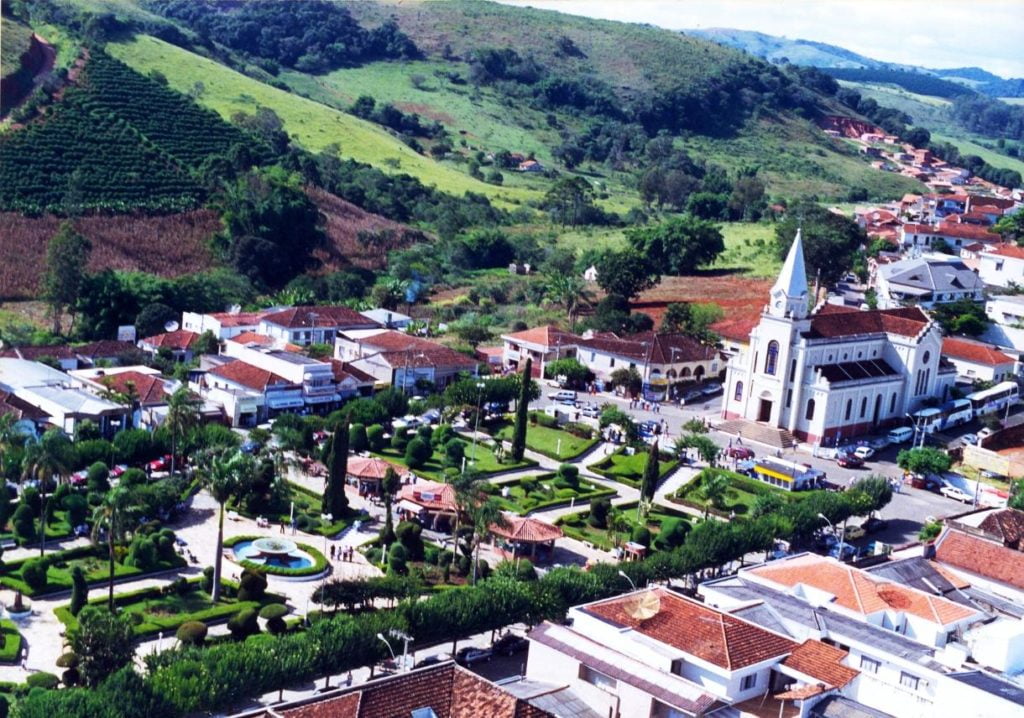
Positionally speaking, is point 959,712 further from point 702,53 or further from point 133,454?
point 702,53

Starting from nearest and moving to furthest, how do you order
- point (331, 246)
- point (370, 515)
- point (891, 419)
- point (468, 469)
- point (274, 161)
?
point (370, 515), point (468, 469), point (891, 419), point (331, 246), point (274, 161)

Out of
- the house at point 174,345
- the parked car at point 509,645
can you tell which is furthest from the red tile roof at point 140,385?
the parked car at point 509,645

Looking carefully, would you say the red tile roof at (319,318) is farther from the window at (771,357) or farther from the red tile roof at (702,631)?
the red tile roof at (702,631)

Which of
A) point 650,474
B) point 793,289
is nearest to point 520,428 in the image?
point 650,474

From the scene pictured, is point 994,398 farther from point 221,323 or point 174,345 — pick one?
point 174,345

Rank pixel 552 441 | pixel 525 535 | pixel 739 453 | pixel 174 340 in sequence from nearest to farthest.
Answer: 1. pixel 525 535
2. pixel 739 453
3. pixel 552 441
4. pixel 174 340

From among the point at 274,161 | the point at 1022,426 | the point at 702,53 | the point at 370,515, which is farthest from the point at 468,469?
the point at 702,53

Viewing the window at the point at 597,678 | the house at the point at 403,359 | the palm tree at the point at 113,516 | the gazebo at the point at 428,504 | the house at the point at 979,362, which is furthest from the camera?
the house at the point at 979,362
